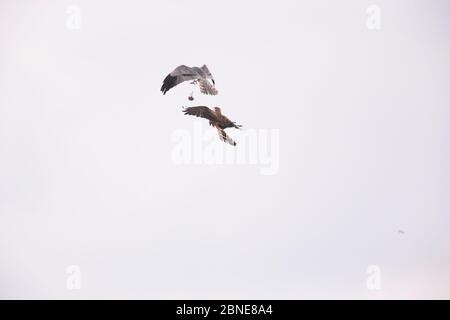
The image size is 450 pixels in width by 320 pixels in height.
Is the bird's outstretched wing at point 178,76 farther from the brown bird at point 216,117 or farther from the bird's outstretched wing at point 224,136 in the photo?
the bird's outstretched wing at point 224,136

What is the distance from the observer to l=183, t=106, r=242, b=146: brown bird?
107 feet

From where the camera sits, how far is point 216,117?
32875 mm

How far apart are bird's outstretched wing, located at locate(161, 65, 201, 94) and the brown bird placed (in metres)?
1.27

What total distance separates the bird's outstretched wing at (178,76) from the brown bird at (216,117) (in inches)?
50.0

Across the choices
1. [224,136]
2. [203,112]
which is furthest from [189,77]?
[224,136]

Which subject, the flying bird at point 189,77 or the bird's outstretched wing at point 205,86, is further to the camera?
the flying bird at point 189,77

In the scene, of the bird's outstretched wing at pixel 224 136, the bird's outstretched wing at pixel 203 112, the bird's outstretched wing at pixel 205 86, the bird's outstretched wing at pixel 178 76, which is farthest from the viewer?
the bird's outstretched wing at pixel 224 136

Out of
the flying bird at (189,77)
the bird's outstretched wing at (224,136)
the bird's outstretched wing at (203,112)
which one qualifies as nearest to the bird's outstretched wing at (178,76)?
the flying bird at (189,77)

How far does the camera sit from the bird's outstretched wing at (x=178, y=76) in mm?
32031
